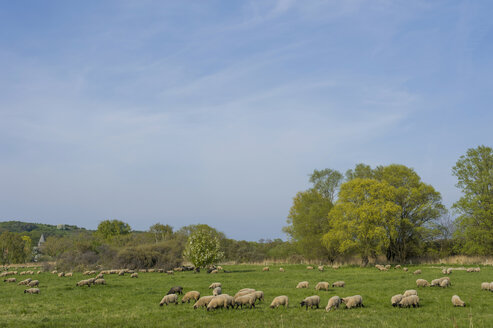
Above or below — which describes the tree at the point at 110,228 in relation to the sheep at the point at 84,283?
above

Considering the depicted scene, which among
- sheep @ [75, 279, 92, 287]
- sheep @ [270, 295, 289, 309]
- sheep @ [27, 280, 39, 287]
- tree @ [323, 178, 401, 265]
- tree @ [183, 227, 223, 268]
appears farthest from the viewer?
tree @ [323, 178, 401, 265]

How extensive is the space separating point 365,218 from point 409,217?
8.26 metres

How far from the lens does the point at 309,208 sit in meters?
62.7

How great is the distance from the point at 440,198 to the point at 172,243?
139 feet

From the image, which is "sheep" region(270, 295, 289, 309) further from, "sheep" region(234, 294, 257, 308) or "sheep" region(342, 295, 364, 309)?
"sheep" region(342, 295, 364, 309)

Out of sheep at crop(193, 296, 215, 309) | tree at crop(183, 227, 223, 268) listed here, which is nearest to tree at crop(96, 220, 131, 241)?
tree at crop(183, 227, 223, 268)

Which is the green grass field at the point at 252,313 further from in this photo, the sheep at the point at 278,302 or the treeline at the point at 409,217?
the treeline at the point at 409,217

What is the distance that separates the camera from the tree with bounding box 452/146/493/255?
4916 cm

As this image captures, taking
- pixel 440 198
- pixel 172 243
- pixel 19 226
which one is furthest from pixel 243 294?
pixel 19 226

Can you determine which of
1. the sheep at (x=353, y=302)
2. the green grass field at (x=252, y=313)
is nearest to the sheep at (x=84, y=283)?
the green grass field at (x=252, y=313)

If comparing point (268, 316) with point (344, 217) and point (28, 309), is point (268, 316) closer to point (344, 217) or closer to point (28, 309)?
point (28, 309)

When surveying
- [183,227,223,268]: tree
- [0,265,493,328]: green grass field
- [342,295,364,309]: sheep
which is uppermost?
[183,227,223,268]: tree

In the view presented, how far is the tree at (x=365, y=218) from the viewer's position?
51.4 metres

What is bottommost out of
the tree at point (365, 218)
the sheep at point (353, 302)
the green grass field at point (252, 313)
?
the green grass field at point (252, 313)
